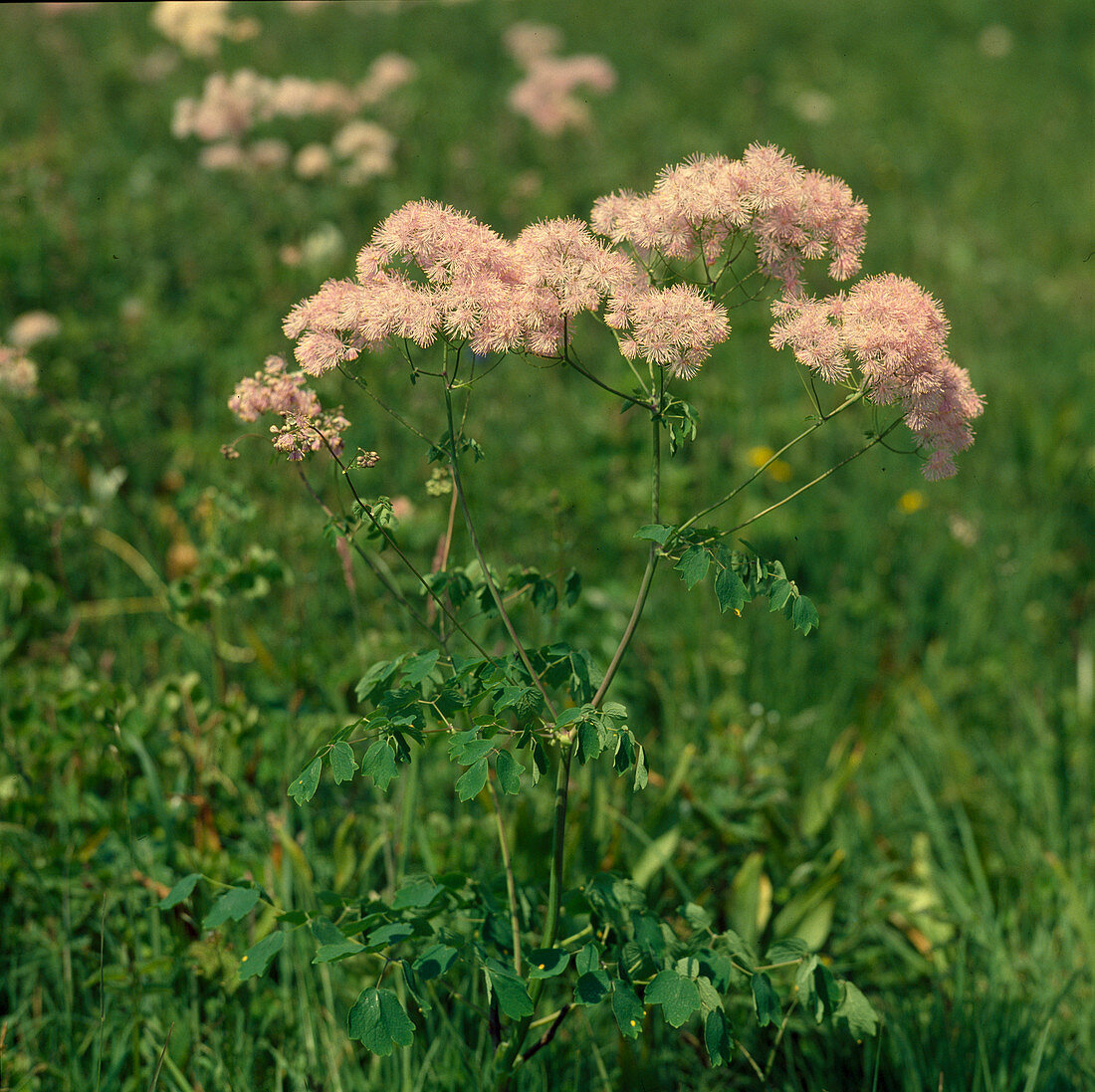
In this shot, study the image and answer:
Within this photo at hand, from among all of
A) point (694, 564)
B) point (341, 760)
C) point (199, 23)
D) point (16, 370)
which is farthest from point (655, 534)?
point (199, 23)

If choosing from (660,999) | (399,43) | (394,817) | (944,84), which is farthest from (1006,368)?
(399,43)

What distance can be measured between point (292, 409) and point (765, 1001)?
1.15m

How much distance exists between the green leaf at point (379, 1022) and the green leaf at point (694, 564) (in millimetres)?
685

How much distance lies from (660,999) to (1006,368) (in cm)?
432

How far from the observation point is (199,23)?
14.9 feet

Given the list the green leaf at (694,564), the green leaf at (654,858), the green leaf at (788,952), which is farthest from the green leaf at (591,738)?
the green leaf at (654,858)

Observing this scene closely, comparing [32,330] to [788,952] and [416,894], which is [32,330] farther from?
[788,952]

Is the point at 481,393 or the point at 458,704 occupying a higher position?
the point at 481,393

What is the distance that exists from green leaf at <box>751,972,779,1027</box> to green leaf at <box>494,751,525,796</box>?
0.50m

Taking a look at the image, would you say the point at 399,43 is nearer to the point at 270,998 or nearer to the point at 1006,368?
the point at 1006,368

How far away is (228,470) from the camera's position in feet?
11.2

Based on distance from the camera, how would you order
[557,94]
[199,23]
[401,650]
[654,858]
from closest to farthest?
[654,858], [401,650], [199,23], [557,94]

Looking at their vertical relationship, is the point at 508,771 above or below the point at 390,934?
above

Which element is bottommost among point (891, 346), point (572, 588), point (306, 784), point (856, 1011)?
point (856, 1011)
